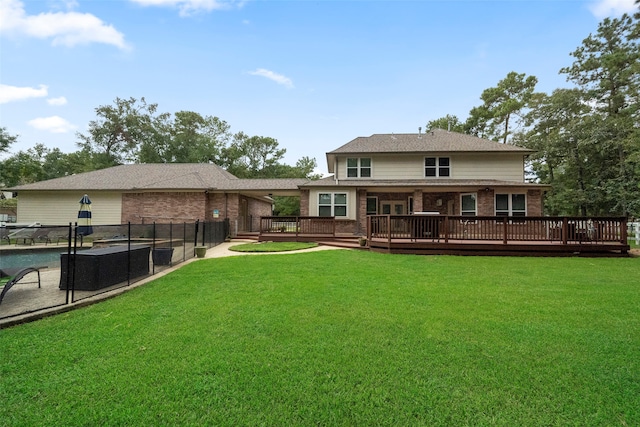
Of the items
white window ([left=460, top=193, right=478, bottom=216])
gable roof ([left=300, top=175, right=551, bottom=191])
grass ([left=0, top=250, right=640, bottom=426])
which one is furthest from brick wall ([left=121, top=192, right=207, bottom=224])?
white window ([left=460, top=193, right=478, bottom=216])

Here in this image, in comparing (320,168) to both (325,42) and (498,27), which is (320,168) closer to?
(325,42)

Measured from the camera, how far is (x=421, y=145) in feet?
53.3

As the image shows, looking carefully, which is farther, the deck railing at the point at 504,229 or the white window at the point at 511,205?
the white window at the point at 511,205

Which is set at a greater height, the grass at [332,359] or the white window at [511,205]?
the white window at [511,205]

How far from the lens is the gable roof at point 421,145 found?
1523 cm

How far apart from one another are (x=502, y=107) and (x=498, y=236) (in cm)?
2174

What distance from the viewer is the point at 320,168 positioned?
3862 centimetres

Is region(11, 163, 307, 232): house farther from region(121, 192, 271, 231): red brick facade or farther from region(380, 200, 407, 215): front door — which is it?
region(380, 200, 407, 215): front door

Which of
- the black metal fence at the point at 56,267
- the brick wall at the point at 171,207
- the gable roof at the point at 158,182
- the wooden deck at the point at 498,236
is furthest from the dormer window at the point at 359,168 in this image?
the black metal fence at the point at 56,267

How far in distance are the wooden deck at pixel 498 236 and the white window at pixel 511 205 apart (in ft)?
11.7

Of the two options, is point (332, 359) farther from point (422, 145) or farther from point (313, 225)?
point (422, 145)

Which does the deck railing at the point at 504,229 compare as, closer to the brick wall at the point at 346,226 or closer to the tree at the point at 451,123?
the brick wall at the point at 346,226

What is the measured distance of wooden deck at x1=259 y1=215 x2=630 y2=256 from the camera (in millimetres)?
9688

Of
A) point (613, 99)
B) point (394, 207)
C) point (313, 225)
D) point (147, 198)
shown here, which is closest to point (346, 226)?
point (313, 225)
